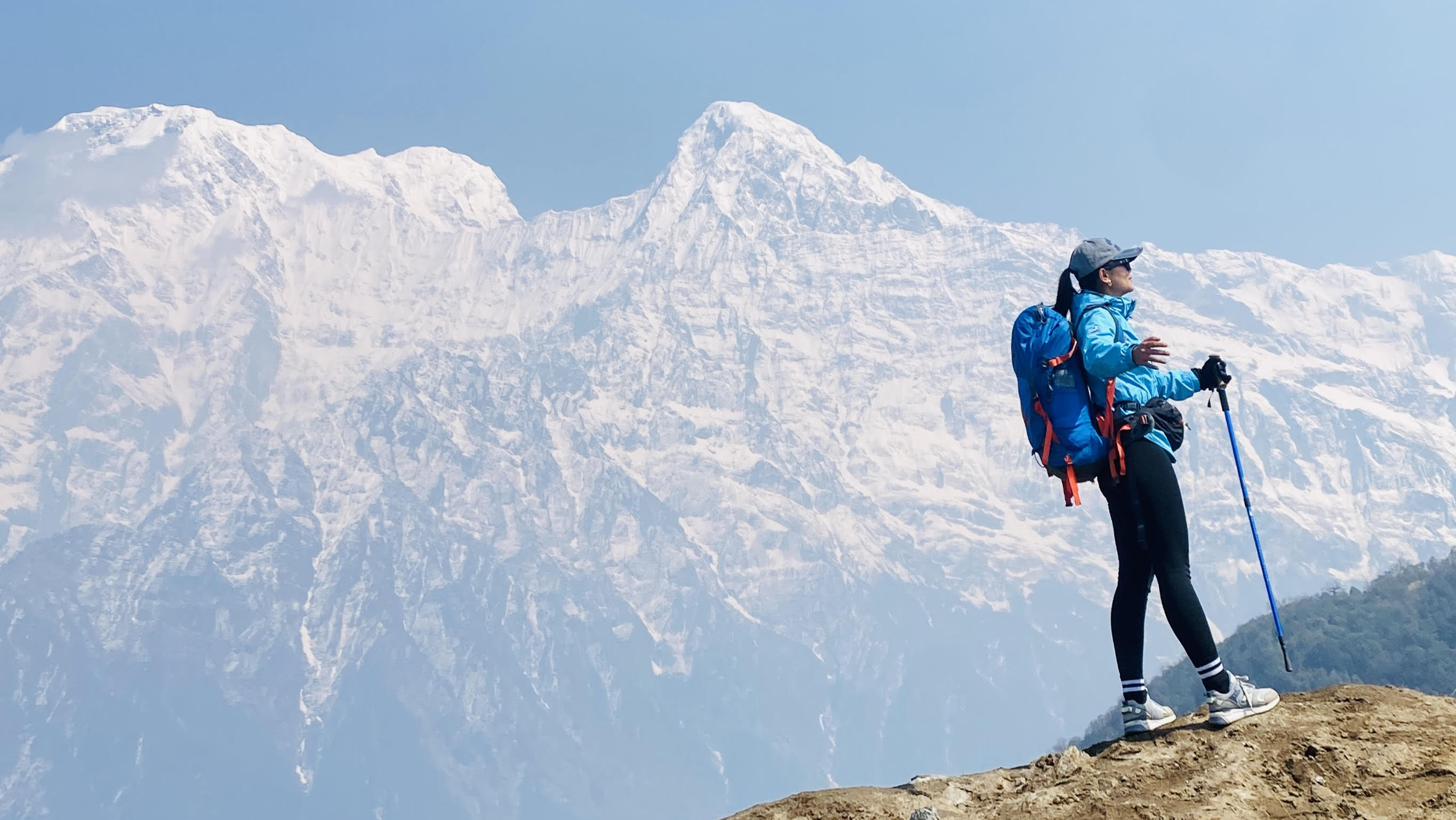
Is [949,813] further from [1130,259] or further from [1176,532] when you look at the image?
[1130,259]


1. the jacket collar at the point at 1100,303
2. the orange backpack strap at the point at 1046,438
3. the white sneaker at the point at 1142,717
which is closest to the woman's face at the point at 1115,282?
the jacket collar at the point at 1100,303

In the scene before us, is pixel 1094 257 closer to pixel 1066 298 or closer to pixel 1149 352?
pixel 1066 298

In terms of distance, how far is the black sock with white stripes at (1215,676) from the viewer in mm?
10695

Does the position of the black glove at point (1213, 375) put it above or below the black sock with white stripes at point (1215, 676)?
above

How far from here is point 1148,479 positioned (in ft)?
35.1

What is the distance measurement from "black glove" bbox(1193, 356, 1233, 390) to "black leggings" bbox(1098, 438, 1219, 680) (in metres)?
0.62

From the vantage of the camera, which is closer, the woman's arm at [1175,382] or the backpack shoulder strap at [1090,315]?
the woman's arm at [1175,382]

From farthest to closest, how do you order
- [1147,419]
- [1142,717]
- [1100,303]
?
[1142,717] → [1100,303] → [1147,419]

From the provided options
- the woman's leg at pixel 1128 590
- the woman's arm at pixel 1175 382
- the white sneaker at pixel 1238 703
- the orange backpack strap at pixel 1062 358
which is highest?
the orange backpack strap at pixel 1062 358

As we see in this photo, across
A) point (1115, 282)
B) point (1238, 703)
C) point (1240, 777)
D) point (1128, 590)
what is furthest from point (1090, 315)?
point (1240, 777)

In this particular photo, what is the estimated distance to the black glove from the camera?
10906 millimetres

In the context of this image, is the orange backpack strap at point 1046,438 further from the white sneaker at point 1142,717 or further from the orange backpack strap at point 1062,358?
the white sneaker at point 1142,717

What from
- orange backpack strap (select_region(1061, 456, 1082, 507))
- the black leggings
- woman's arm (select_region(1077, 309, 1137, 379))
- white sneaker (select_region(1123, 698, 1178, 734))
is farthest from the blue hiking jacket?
white sneaker (select_region(1123, 698, 1178, 734))

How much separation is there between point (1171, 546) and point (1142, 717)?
149cm
